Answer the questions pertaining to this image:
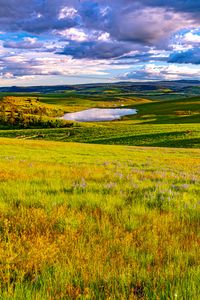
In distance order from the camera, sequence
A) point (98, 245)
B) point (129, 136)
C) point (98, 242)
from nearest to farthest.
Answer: point (98, 245), point (98, 242), point (129, 136)

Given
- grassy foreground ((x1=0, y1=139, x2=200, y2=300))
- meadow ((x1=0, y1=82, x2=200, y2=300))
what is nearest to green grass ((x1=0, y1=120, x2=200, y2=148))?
meadow ((x1=0, y1=82, x2=200, y2=300))

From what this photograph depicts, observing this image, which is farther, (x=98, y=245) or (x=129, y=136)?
(x=129, y=136)

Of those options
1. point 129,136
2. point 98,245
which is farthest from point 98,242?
point 129,136

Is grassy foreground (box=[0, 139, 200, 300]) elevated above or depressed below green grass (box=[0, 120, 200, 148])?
above

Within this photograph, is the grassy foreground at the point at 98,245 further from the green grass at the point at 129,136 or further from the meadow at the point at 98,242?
the green grass at the point at 129,136

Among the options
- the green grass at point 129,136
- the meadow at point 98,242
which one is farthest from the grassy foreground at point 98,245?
the green grass at point 129,136

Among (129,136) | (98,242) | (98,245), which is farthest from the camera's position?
(129,136)

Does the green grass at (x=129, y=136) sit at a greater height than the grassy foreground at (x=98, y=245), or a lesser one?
lesser

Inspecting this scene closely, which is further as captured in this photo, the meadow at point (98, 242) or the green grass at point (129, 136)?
the green grass at point (129, 136)

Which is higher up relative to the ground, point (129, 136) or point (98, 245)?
point (98, 245)

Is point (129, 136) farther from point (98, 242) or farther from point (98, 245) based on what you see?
point (98, 245)

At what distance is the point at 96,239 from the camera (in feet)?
16.5

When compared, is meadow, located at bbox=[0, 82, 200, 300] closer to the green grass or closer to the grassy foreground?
the grassy foreground

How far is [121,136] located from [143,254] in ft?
235
